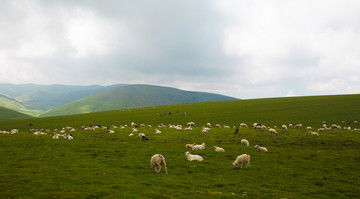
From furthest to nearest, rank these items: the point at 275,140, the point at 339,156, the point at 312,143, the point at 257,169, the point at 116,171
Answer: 1. the point at 275,140
2. the point at 312,143
3. the point at 339,156
4. the point at 257,169
5. the point at 116,171

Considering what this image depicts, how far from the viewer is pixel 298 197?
1034 centimetres

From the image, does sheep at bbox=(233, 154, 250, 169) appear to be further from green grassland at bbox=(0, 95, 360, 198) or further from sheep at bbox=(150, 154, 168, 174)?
sheep at bbox=(150, 154, 168, 174)

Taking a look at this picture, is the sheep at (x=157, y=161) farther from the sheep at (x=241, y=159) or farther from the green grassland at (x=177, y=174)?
the sheep at (x=241, y=159)

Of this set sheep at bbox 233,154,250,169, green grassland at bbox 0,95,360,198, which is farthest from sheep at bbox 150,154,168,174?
sheep at bbox 233,154,250,169

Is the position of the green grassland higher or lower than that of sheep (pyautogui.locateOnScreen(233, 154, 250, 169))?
lower

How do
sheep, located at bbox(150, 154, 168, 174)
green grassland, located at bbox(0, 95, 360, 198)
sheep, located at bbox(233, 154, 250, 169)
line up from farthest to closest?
1. sheep, located at bbox(233, 154, 250, 169)
2. sheep, located at bbox(150, 154, 168, 174)
3. green grassland, located at bbox(0, 95, 360, 198)

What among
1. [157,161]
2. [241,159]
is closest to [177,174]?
[157,161]

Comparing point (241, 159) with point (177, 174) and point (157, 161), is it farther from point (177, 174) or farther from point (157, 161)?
point (157, 161)

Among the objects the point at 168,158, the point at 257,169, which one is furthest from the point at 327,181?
the point at 168,158

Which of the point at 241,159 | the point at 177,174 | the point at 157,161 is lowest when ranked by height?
the point at 177,174

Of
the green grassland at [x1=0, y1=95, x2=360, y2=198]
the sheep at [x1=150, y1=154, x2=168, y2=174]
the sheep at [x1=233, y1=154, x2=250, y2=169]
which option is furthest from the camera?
the sheep at [x1=233, y1=154, x2=250, y2=169]

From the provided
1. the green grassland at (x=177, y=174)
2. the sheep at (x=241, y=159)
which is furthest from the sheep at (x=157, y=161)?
the sheep at (x=241, y=159)

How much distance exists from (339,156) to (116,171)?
70.3ft

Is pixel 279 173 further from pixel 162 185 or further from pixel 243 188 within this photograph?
pixel 162 185
